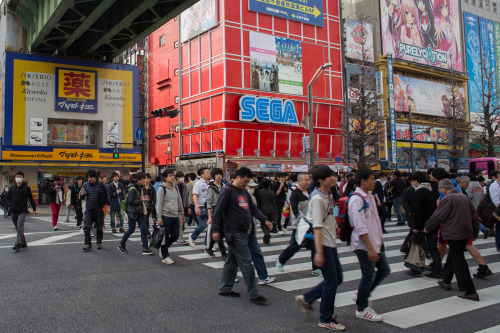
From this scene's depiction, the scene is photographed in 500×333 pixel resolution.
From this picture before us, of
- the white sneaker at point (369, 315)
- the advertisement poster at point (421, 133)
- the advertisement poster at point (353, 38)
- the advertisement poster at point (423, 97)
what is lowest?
the white sneaker at point (369, 315)

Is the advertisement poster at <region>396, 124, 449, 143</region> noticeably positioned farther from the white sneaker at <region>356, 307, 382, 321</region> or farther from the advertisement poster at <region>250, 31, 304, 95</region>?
the white sneaker at <region>356, 307, 382, 321</region>

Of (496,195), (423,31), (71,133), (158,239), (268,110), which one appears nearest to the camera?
(158,239)

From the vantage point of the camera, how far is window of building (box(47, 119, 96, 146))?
30.0 meters

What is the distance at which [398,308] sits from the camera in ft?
16.4

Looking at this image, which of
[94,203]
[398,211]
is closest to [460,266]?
[94,203]

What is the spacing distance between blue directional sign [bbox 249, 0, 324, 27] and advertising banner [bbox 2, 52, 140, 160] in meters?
12.0

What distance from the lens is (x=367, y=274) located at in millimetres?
4402

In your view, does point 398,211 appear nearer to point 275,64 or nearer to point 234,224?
point 234,224

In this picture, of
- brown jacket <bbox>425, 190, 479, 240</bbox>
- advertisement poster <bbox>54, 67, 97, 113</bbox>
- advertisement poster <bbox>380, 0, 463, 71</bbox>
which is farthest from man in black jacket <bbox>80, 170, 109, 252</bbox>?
advertisement poster <bbox>380, 0, 463, 71</bbox>

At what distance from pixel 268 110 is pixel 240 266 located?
29.7m

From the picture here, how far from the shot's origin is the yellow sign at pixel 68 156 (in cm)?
2745

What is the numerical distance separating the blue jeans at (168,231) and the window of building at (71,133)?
25741 millimetres

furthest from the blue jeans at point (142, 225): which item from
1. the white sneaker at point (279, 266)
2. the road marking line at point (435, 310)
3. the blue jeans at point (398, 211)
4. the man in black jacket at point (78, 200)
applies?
the blue jeans at point (398, 211)

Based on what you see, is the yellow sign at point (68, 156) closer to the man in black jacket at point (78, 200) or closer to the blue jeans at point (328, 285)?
the man in black jacket at point (78, 200)
